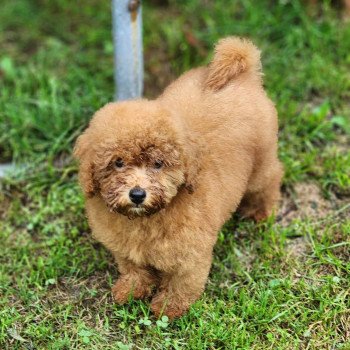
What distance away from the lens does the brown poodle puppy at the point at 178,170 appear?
2879 mm

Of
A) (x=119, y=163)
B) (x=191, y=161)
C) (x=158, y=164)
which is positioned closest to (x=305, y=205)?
(x=191, y=161)

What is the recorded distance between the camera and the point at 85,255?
391cm

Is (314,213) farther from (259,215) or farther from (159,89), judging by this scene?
(159,89)

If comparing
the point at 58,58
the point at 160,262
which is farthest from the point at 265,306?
the point at 58,58

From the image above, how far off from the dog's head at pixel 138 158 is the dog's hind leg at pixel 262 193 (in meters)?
0.86

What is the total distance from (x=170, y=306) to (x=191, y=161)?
3.10 ft

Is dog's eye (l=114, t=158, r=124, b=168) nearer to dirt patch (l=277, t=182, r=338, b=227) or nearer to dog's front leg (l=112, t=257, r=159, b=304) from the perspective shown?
dog's front leg (l=112, t=257, r=159, b=304)

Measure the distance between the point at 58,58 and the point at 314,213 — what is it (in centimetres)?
256

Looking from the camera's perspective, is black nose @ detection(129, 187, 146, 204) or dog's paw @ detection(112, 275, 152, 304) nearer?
black nose @ detection(129, 187, 146, 204)

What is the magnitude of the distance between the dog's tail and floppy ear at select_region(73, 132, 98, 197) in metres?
0.83

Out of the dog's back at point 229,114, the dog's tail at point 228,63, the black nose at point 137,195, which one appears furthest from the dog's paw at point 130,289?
the dog's tail at point 228,63

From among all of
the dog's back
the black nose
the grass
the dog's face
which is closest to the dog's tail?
the dog's back

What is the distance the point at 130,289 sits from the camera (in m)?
3.56

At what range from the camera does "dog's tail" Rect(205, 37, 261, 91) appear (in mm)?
3449
